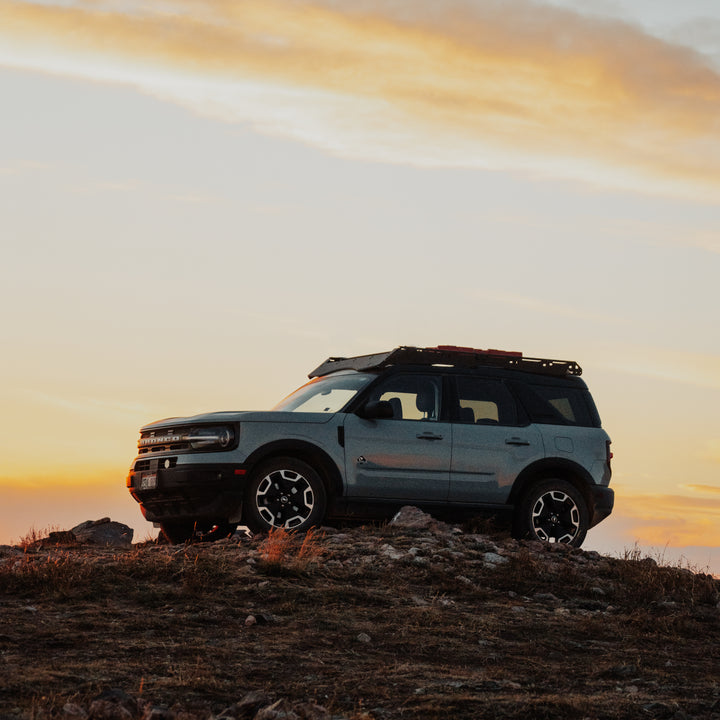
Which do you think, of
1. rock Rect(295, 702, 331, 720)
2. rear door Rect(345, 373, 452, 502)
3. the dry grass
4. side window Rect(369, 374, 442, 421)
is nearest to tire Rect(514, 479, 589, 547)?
rear door Rect(345, 373, 452, 502)

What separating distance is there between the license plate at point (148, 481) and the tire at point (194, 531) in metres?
0.52

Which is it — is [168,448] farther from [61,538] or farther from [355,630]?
[355,630]

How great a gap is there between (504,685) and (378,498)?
537 cm

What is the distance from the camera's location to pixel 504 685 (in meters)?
7.87

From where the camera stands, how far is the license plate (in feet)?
43.2

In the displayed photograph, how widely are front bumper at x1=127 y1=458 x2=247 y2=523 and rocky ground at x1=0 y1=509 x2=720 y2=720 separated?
0.38 meters

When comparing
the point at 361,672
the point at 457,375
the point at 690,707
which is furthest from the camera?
the point at 457,375

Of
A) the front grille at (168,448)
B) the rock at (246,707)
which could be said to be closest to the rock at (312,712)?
the rock at (246,707)

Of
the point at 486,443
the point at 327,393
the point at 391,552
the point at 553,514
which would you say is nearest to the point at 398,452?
the point at 486,443

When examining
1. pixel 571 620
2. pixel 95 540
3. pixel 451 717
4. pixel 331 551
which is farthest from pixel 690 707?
pixel 95 540

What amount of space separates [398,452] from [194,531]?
262 centimetres

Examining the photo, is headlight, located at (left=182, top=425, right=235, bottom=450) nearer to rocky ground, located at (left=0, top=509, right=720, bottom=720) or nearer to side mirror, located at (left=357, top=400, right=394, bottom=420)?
rocky ground, located at (left=0, top=509, right=720, bottom=720)

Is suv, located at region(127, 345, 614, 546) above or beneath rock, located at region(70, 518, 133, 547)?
above

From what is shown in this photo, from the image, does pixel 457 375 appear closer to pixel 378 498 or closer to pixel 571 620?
pixel 378 498
